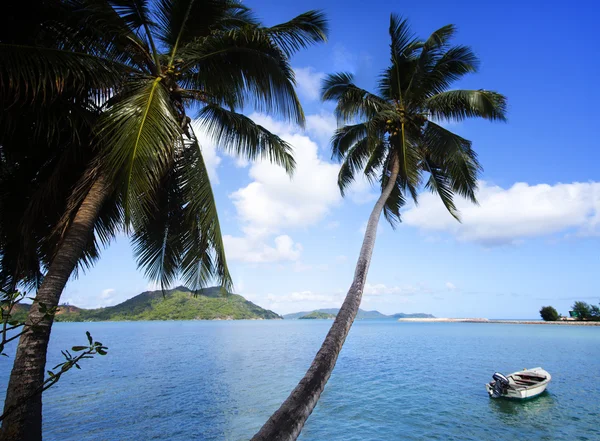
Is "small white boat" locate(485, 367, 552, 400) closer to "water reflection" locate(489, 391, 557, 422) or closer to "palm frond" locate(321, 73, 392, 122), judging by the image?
"water reflection" locate(489, 391, 557, 422)

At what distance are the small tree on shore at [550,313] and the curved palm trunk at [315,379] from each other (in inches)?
5098

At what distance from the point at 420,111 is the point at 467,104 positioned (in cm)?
146

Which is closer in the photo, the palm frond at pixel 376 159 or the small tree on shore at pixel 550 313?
the palm frond at pixel 376 159

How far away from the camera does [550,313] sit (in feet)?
358

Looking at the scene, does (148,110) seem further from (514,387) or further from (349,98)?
(514,387)

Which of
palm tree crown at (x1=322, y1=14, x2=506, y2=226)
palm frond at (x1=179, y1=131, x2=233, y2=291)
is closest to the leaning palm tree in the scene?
palm tree crown at (x1=322, y1=14, x2=506, y2=226)

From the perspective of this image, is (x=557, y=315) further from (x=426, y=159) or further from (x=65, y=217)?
(x=65, y=217)

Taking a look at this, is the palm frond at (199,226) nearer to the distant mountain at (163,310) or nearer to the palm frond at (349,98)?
the palm frond at (349,98)

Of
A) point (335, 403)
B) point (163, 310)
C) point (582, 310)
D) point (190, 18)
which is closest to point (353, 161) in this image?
point (190, 18)

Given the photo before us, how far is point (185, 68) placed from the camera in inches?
271

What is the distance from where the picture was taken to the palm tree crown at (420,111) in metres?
10.6

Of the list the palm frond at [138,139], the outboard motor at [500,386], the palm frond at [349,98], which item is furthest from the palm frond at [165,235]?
the outboard motor at [500,386]

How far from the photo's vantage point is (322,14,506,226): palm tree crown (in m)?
10.6

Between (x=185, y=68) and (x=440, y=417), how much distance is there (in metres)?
16.3
